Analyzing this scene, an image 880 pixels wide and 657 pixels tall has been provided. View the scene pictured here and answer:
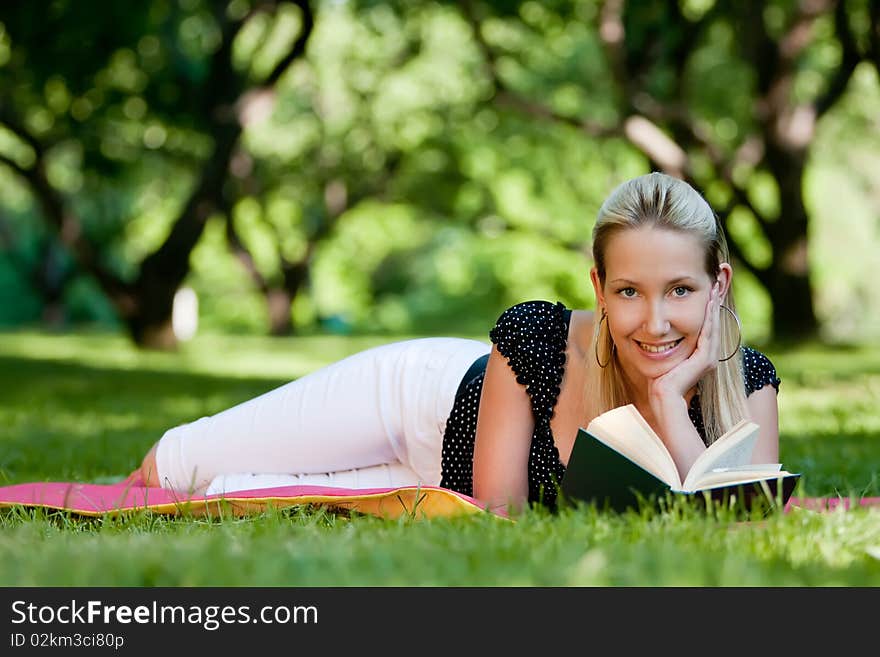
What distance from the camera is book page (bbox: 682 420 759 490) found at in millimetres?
3209

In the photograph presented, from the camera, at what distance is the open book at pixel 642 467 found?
3123mm

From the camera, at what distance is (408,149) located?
2914 centimetres

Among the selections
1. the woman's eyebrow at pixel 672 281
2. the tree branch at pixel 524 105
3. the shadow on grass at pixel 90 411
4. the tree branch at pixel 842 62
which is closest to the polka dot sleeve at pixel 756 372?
the woman's eyebrow at pixel 672 281

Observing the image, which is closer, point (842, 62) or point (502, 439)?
point (502, 439)

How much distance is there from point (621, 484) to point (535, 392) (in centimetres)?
70

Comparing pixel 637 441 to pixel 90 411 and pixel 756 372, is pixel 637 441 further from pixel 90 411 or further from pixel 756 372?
pixel 90 411

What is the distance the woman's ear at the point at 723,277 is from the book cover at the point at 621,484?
1.97ft

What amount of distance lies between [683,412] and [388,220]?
116 ft

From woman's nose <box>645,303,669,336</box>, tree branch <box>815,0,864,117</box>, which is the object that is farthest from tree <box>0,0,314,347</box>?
woman's nose <box>645,303,669,336</box>

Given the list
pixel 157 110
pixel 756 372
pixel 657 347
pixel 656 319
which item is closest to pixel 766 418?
pixel 756 372

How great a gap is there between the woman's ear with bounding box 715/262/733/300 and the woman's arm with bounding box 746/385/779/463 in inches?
16.0

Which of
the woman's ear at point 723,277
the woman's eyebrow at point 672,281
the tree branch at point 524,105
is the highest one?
the tree branch at point 524,105

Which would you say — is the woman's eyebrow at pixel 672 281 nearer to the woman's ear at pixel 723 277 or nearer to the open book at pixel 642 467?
the woman's ear at pixel 723 277

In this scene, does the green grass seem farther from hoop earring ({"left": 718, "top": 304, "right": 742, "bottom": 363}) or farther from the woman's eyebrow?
the woman's eyebrow
